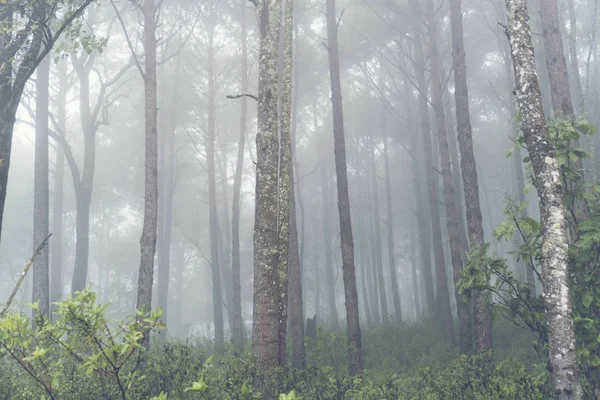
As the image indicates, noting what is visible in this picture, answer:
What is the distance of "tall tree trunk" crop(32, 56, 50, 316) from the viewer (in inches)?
467

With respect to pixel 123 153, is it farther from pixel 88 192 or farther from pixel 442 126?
pixel 442 126

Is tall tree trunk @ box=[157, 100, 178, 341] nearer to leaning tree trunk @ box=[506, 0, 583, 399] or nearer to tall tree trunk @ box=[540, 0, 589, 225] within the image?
tall tree trunk @ box=[540, 0, 589, 225]

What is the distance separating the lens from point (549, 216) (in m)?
4.85

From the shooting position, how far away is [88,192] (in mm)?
17453

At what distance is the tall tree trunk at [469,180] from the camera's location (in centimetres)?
926

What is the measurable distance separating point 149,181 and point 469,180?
6877 millimetres

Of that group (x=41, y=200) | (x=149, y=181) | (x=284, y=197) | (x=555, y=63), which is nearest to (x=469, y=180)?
(x=555, y=63)

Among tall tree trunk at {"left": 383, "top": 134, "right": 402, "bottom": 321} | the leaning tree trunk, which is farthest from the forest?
tall tree trunk at {"left": 383, "top": 134, "right": 402, "bottom": 321}

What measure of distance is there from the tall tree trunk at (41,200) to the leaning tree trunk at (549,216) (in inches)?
392

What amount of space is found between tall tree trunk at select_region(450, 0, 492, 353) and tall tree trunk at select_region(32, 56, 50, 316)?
9288 millimetres

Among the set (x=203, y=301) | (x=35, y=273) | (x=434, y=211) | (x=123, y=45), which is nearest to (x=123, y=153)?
(x=123, y=45)

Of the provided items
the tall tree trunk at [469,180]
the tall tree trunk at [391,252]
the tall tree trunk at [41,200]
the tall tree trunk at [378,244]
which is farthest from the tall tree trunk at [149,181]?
the tall tree trunk at [391,252]

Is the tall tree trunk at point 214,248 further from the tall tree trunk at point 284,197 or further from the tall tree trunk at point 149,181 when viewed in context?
the tall tree trunk at point 284,197

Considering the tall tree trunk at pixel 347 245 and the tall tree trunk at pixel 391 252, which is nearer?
the tall tree trunk at pixel 347 245
